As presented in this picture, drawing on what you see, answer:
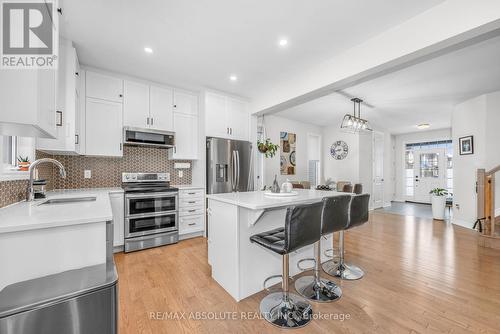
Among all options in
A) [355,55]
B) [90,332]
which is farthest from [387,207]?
[90,332]

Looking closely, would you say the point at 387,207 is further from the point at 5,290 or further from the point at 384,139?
the point at 5,290

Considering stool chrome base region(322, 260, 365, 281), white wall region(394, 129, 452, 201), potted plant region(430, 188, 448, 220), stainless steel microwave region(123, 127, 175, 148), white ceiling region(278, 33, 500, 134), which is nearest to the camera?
stool chrome base region(322, 260, 365, 281)

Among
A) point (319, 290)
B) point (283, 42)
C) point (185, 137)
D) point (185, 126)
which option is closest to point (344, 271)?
point (319, 290)

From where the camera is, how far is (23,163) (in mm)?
1986

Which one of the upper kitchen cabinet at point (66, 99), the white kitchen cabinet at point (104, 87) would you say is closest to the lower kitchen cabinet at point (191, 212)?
the upper kitchen cabinet at point (66, 99)

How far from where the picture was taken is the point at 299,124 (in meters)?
6.27

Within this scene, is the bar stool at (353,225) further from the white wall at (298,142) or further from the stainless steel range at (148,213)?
the white wall at (298,142)

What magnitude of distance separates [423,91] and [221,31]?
148 inches

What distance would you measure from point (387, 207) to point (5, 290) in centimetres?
821

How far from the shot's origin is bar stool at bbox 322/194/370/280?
2214 mm

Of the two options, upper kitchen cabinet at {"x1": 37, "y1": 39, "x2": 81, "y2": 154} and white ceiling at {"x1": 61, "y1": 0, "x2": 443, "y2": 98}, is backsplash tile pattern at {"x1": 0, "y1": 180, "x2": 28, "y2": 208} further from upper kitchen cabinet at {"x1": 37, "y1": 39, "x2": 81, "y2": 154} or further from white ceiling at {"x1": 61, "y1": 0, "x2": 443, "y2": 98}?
white ceiling at {"x1": 61, "y1": 0, "x2": 443, "y2": 98}

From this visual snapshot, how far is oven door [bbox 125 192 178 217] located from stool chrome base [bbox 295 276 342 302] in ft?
7.25

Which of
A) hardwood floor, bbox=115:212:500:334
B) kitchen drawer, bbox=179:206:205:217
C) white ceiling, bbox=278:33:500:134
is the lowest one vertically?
hardwood floor, bbox=115:212:500:334

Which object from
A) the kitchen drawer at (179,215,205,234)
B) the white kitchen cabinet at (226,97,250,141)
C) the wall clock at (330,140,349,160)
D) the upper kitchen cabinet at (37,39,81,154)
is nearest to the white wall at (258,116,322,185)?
the wall clock at (330,140,349,160)
